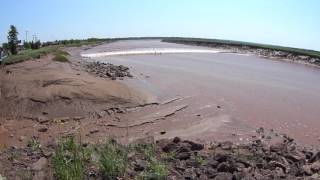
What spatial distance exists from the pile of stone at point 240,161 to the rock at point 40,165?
2.62m

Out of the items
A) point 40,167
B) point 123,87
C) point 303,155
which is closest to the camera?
point 40,167

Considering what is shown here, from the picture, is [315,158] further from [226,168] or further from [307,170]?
[226,168]

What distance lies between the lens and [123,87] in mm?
22078

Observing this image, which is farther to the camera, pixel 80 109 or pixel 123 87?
pixel 123 87

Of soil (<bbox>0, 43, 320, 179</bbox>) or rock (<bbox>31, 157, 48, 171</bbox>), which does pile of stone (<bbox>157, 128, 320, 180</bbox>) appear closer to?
soil (<bbox>0, 43, 320, 179</bbox>)

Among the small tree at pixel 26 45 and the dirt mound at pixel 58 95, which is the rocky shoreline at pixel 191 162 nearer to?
the dirt mound at pixel 58 95

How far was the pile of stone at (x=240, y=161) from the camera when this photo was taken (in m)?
9.65

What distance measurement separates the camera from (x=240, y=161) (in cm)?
1040

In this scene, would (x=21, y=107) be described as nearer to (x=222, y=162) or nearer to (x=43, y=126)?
(x=43, y=126)

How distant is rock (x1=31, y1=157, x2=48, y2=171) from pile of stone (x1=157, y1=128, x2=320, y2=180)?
2.62 m

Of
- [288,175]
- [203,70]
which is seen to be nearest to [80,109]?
[288,175]

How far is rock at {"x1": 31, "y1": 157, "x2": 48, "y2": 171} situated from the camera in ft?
31.2

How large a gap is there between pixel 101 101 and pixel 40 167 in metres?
9.48

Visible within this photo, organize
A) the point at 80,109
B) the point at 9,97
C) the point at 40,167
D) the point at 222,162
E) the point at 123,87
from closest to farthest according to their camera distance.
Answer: the point at 40,167, the point at 222,162, the point at 80,109, the point at 9,97, the point at 123,87
